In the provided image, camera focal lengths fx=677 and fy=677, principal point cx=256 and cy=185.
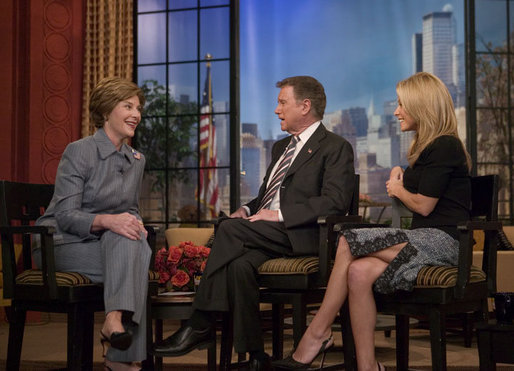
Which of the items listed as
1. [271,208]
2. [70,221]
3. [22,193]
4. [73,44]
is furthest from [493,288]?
[73,44]

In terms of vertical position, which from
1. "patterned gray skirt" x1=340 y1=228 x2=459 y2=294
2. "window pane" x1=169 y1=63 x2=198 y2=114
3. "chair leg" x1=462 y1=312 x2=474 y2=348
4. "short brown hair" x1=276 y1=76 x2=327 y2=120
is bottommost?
"chair leg" x1=462 y1=312 x2=474 y2=348

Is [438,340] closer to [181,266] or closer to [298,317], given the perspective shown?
[298,317]

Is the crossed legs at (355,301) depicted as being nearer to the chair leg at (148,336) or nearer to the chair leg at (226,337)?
the chair leg at (226,337)

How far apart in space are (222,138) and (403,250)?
514 cm

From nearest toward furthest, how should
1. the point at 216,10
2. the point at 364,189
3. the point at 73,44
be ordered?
the point at 73,44
the point at 216,10
the point at 364,189

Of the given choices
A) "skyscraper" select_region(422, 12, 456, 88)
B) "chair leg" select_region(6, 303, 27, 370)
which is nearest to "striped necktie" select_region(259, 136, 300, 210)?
"chair leg" select_region(6, 303, 27, 370)

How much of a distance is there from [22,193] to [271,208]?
112 cm

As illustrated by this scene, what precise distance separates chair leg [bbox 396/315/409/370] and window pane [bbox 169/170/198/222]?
4.75 meters

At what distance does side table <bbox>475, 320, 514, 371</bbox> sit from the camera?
239 cm

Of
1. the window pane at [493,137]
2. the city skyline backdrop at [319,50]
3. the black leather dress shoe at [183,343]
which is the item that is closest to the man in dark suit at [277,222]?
the black leather dress shoe at [183,343]

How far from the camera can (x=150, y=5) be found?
7.62 meters

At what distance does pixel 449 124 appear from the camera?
9.11 ft

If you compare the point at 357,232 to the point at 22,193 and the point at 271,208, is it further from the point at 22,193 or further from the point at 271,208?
the point at 22,193

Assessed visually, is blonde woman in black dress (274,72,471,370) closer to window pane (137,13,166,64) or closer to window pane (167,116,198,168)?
window pane (167,116,198,168)
